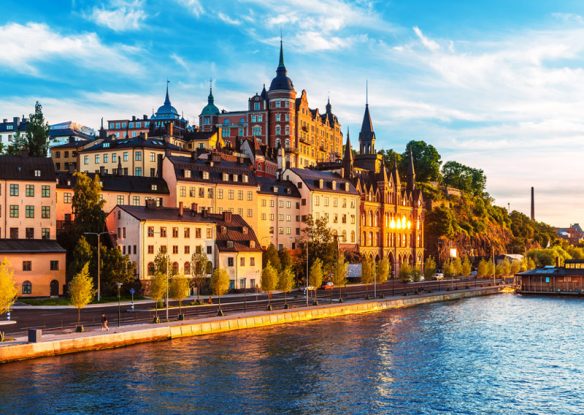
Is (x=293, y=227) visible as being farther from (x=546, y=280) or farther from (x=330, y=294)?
(x=546, y=280)

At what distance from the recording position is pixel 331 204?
139625 mm

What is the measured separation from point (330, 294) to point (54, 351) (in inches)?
2269

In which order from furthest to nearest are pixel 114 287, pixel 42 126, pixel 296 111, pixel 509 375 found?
pixel 296 111, pixel 42 126, pixel 114 287, pixel 509 375

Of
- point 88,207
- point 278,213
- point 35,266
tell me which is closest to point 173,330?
point 35,266

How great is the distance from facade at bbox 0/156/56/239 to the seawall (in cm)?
3774

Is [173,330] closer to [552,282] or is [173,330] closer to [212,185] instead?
[212,185]

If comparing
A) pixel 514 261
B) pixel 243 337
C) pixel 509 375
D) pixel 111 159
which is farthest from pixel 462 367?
pixel 514 261

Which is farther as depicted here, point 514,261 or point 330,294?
point 514,261

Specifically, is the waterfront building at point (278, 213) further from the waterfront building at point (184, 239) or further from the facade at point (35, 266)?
the facade at point (35, 266)

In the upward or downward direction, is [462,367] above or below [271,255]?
below

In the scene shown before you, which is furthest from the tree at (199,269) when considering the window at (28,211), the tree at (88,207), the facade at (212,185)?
the window at (28,211)

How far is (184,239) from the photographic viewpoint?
3976 inches

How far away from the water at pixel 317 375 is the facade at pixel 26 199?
136ft

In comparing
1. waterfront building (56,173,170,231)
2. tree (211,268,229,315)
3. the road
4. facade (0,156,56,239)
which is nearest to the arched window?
facade (0,156,56,239)
